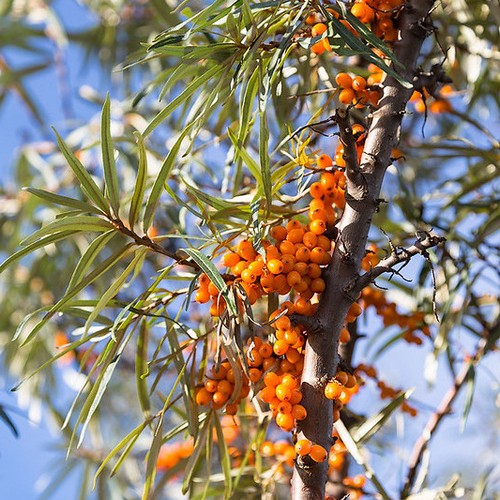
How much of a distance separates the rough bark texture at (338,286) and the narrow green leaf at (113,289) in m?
0.17

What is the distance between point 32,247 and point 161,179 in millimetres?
126

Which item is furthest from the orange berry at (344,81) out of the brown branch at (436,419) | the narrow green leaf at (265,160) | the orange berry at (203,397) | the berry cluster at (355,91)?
the brown branch at (436,419)

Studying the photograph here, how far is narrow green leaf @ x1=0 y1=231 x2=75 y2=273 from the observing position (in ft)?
1.92

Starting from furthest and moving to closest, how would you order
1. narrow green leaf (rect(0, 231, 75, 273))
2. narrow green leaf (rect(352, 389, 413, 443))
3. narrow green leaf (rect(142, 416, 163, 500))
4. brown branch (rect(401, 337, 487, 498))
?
brown branch (rect(401, 337, 487, 498))
narrow green leaf (rect(352, 389, 413, 443))
narrow green leaf (rect(142, 416, 163, 500))
narrow green leaf (rect(0, 231, 75, 273))

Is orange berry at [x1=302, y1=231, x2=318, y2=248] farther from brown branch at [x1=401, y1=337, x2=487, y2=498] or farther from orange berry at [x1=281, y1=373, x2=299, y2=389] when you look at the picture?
brown branch at [x1=401, y1=337, x2=487, y2=498]

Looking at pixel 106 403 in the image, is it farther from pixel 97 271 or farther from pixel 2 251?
pixel 97 271

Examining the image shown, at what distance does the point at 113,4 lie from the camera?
1901mm

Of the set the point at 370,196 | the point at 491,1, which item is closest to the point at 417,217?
the point at 491,1

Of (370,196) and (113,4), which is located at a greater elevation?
(113,4)

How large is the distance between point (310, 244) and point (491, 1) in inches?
16.7

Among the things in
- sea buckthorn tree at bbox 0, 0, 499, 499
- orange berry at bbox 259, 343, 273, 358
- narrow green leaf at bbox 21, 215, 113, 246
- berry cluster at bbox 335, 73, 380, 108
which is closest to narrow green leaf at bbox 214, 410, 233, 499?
sea buckthorn tree at bbox 0, 0, 499, 499

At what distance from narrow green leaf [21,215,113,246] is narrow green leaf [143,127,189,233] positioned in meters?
0.04

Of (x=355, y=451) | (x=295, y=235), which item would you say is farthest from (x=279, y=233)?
(x=355, y=451)

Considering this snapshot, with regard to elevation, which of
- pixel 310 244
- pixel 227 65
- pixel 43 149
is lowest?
pixel 310 244
